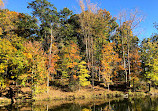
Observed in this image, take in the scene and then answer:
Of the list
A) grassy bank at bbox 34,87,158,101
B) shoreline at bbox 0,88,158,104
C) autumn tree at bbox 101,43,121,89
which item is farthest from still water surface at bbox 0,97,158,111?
autumn tree at bbox 101,43,121,89

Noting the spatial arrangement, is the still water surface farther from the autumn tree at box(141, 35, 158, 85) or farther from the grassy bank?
the autumn tree at box(141, 35, 158, 85)

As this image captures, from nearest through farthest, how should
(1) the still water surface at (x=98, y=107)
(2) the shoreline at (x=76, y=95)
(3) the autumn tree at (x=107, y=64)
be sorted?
1. (1) the still water surface at (x=98, y=107)
2. (2) the shoreline at (x=76, y=95)
3. (3) the autumn tree at (x=107, y=64)

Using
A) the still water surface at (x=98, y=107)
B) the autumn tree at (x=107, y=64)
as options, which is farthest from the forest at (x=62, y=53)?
the still water surface at (x=98, y=107)

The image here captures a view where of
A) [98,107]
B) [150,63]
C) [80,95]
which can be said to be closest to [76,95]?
[80,95]

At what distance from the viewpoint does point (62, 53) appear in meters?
37.1

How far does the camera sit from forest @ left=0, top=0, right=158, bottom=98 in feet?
89.8

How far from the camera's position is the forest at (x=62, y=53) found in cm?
2738

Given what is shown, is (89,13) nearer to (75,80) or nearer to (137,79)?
(75,80)

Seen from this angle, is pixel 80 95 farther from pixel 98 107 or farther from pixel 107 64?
pixel 98 107

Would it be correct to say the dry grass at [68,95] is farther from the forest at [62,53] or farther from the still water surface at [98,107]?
the still water surface at [98,107]

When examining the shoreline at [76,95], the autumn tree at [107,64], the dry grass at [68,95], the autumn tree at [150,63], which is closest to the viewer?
the shoreline at [76,95]

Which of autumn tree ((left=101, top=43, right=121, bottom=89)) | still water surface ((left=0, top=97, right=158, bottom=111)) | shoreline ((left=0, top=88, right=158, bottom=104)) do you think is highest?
autumn tree ((left=101, top=43, right=121, bottom=89))

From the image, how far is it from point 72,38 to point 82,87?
14.8 m

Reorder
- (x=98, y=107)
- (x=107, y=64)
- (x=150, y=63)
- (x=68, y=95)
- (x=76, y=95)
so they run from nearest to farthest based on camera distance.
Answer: (x=98, y=107) < (x=76, y=95) < (x=68, y=95) < (x=150, y=63) < (x=107, y=64)
